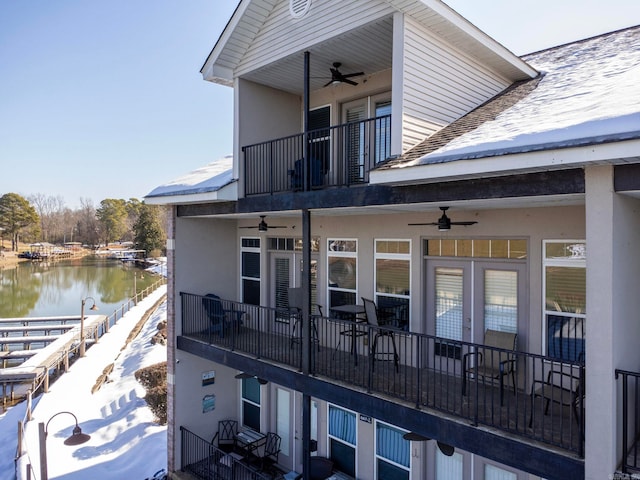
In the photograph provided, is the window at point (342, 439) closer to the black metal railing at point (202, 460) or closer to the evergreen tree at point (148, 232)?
the black metal railing at point (202, 460)

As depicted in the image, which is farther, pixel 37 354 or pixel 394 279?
pixel 37 354

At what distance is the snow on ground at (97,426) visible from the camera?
10359mm

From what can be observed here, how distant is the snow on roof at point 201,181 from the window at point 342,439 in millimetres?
4947

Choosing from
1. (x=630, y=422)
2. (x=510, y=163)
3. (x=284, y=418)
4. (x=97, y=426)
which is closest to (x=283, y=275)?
(x=284, y=418)

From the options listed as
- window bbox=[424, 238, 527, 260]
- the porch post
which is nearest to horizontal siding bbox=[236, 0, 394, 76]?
the porch post

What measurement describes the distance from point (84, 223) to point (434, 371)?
97.5m

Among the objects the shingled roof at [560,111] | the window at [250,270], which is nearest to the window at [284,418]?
the window at [250,270]

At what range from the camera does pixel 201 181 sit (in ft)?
29.1

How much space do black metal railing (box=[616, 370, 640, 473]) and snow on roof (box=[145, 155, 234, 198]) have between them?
6436mm

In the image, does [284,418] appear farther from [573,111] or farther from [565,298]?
[573,111]

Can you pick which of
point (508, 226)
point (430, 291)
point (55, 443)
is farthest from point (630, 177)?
point (55, 443)

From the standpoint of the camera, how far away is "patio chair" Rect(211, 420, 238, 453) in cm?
995

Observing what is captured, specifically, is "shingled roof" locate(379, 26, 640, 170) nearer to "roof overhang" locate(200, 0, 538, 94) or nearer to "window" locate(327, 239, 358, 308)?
"roof overhang" locate(200, 0, 538, 94)

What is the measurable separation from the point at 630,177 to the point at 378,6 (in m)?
3.95
